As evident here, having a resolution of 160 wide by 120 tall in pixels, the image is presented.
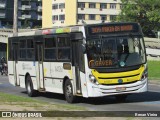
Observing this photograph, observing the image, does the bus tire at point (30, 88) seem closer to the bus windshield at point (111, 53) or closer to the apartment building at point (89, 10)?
the bus windshield at point (111, 53)

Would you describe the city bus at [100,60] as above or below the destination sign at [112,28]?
below

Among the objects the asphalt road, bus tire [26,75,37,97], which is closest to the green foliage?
bus tire [26,75,37,97]

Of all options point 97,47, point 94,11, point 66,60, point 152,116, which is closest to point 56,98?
point 66,60

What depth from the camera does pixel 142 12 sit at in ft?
276

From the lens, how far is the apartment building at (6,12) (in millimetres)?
148125

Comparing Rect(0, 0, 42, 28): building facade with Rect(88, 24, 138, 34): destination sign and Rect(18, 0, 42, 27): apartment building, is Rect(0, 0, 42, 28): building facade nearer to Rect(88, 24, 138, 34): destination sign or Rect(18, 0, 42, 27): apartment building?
Rect(18, 0, 42, 27): apartment building

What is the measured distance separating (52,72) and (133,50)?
389 cm

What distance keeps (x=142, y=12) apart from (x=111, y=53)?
216ft

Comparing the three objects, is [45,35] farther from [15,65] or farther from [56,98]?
[15,65]

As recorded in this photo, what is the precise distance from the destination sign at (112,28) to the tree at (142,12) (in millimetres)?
61267

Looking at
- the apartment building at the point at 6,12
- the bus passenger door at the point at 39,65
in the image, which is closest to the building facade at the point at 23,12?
the apartment building at the point at 6,12

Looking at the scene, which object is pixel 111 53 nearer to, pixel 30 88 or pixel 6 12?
pixel 30 88

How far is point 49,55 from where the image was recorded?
22.1m

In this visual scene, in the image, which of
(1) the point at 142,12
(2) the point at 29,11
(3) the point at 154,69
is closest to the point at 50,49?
(3) the point at 154,69
